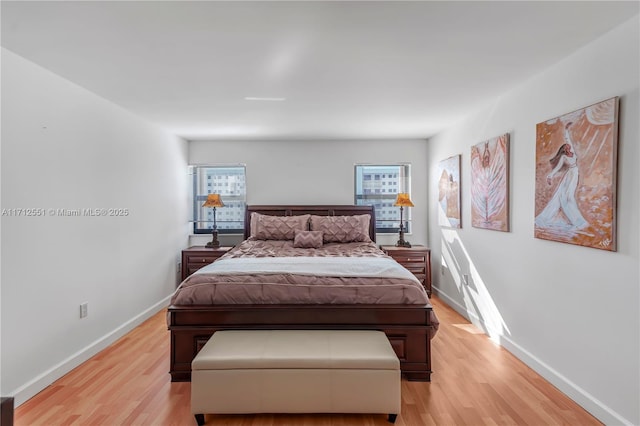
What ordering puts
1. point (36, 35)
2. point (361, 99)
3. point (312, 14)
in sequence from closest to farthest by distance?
point (312, 14) → point (36, 35) → point (361, 99)

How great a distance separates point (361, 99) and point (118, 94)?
222 cm

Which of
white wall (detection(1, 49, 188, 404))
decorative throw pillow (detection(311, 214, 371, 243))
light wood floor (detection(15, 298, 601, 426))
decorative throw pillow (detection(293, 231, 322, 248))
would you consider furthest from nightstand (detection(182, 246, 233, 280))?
light wood floor (detection(15, 298, 601, 426))

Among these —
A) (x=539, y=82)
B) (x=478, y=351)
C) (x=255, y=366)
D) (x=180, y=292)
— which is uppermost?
(x=539, y=82)

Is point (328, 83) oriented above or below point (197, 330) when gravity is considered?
above

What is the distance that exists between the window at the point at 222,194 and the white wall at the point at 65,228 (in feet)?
3.90

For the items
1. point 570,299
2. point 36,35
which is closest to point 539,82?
point 570,299

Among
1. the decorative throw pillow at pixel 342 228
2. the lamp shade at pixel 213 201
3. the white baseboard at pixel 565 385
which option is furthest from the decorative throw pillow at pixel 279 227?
the white baseboard at pixel 565 385

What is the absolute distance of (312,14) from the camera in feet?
5.66

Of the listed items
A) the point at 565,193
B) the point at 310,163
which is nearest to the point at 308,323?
the point at 565,193

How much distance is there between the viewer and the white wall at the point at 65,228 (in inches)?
85.2

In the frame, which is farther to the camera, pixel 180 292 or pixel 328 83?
pixel 328 83

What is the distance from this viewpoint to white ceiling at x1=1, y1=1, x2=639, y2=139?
1.69m

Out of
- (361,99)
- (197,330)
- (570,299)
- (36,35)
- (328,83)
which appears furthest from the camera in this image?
(361,99)

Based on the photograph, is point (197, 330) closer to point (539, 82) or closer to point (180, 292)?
point (180, 292)
